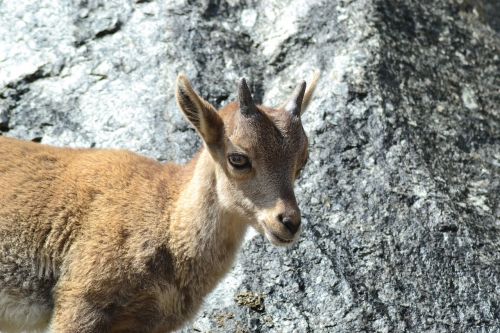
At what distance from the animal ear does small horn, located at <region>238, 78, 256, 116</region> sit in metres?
0.27

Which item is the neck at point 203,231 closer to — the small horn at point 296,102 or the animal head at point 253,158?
the animal head at point 253,158

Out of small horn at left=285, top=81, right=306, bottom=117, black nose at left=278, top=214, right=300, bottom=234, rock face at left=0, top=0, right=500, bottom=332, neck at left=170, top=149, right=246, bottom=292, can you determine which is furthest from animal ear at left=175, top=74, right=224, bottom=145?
rock face at left=0, top=0, right=500, bottom=332

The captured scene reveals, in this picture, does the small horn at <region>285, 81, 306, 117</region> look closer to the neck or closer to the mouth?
the neck

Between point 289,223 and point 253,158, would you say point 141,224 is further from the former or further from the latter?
point 289,223

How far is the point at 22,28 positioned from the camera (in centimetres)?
1115

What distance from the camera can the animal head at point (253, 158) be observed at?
7.77 meters

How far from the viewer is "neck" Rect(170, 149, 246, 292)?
811cm

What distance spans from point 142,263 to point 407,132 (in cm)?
375

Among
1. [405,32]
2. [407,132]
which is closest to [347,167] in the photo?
[407,132]

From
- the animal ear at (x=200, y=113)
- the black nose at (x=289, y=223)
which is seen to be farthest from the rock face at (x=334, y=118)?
the animal ear at (x=200, y=113)

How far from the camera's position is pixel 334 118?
1038 cm

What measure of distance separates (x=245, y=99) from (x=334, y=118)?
2.65 metres

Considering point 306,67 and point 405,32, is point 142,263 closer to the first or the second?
point 306,67

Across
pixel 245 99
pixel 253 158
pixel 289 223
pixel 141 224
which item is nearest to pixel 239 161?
pixel 253 158
